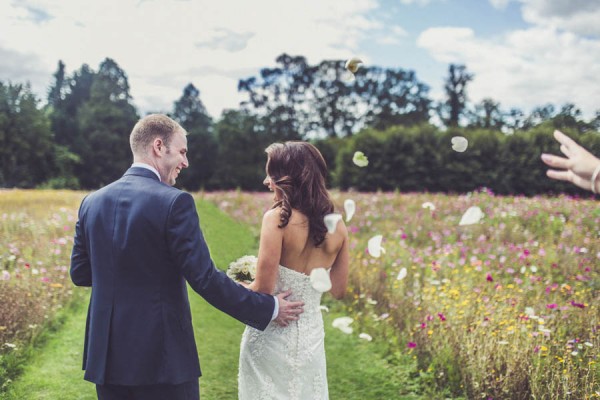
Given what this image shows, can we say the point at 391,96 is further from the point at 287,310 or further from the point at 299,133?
the point at 287,310

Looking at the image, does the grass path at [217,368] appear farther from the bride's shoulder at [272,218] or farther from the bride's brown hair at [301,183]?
the bride's shoulder at [272,218]

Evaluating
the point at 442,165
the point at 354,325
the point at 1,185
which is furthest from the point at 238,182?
the point at 354,325

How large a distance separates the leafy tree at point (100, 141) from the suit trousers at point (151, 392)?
1621 inches

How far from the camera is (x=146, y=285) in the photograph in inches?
101

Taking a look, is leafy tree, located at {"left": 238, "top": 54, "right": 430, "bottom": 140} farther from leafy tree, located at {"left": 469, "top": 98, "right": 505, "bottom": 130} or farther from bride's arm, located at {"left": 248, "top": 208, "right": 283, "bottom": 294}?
bride's arm, located at {"left": 248, "top": 208, "right": 283, "bottom": 294}

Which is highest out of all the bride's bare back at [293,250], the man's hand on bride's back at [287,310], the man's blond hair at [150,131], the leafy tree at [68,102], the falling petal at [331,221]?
the leafy tree at [68,102]

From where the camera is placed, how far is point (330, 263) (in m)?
3.11

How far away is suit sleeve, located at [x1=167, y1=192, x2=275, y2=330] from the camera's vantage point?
A: 252 cm

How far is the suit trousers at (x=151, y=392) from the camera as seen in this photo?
2617mm

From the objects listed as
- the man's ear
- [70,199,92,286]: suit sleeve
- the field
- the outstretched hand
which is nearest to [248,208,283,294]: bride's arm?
the man's ear

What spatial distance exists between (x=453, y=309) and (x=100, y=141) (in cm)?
4158

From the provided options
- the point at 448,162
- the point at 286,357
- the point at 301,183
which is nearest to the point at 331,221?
the point at 301,183

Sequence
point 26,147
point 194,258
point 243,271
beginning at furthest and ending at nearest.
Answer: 1. point 26,147
2. point 243,271
3. point 194,258

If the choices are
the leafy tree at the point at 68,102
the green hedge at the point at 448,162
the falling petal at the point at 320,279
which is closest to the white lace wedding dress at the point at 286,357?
the falling petal at the point at 320,279
